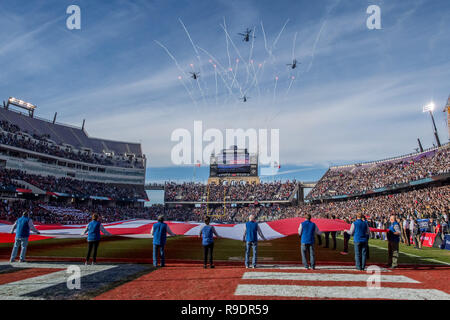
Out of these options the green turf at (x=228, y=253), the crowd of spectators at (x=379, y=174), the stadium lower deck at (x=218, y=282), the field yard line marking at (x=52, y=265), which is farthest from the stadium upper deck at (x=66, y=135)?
the stadium lower deck at (x=218, y=282)

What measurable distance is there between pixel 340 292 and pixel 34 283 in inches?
262

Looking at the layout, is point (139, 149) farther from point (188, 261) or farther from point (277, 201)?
point (188, 261)

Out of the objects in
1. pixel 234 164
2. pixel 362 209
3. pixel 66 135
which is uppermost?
pixel 66 135

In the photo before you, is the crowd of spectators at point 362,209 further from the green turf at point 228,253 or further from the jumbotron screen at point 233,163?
the jumbotron screen at point 233,163

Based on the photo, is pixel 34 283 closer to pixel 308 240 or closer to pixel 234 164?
pixel 308 240

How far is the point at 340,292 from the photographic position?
18.5 feet

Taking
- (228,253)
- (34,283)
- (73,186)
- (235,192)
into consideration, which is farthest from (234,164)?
(34,283)

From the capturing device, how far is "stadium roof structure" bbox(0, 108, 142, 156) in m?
56.8

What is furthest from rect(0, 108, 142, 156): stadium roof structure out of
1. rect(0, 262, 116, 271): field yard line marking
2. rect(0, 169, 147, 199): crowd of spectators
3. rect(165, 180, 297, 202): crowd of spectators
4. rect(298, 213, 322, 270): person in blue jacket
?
rect(298, 213, 322, 270): person in blue jacket

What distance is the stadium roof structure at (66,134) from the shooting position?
5683 centimetres

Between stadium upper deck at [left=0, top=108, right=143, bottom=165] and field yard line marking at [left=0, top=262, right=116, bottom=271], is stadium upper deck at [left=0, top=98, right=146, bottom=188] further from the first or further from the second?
field yard line marking at [left=0, top=262, right=116, bottom=271]

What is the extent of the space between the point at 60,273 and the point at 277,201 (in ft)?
177

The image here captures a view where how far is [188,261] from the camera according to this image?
10.3m
